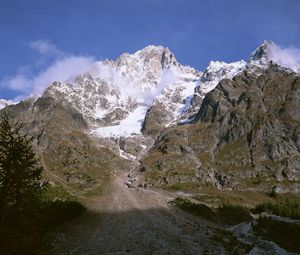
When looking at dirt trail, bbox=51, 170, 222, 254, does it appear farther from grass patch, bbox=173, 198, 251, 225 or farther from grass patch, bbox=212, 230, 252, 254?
grass patch, bbox=173, 198, 251, 225

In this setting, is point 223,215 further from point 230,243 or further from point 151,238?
point 151,238

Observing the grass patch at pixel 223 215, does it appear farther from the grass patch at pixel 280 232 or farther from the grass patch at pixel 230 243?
the grass patch at pixel 280 232

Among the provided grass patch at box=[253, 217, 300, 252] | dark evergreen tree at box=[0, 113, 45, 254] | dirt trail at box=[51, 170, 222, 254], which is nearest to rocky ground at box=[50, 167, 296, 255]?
dirt trail at box=[51, 170, 222, 254]

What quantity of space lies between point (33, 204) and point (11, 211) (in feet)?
5.79

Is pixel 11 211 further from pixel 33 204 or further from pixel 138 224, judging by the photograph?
pixel 138 224

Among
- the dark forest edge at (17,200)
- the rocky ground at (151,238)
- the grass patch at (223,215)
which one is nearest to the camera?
the dark forest edge at (17,200)

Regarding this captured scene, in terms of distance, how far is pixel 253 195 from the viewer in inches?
7751

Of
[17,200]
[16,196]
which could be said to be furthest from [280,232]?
[16,196]

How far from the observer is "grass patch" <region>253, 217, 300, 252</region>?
48.0m

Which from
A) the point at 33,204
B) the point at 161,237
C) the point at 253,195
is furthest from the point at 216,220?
the point at 253,195

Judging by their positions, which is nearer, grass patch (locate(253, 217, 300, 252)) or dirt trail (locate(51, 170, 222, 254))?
dirt trail (locate(51, 170, 222, 254))

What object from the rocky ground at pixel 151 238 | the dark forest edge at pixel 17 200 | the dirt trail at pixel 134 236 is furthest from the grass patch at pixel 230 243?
the dark forest edge at pixel 17 200

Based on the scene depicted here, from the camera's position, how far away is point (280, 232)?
5216 cm

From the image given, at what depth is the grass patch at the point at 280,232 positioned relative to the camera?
4799 centimetres
